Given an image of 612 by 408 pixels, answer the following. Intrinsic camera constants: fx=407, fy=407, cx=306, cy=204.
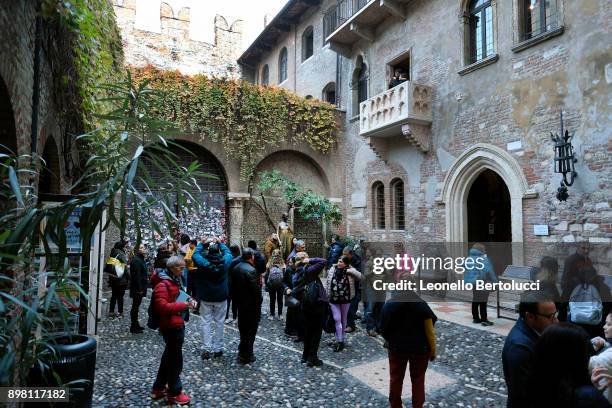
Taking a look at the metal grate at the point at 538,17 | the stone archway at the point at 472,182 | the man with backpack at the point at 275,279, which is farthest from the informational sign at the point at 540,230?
the man with backpack at the point at 275,279

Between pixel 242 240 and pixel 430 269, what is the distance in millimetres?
6376

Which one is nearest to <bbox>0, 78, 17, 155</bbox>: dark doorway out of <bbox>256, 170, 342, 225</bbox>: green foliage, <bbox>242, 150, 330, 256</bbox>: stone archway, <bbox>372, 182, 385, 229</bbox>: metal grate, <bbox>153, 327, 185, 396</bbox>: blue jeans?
<bbox>153, 327, 185, 396</bbox>: blue jeans

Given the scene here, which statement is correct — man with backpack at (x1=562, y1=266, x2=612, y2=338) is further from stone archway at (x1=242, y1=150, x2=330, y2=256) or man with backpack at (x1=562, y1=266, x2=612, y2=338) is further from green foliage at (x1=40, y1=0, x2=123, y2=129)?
stone archway at (x1=242, y1=150, x2=330, y2=256)

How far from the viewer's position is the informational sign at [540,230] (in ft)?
28.8

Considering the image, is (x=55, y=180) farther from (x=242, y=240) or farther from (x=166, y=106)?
(x=242, y=240)

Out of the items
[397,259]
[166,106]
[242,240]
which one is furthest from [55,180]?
[242,240]

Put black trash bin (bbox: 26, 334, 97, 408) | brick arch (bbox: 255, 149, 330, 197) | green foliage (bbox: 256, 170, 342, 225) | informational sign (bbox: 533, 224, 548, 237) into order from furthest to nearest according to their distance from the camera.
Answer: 1. brick arch (bbox: 255, 149, 330, 197)
2. green foliage (bbox: 256, 170, 342, 225)
3. informational sign (bbox: 533, 224, 548, 237)
4. black trash bin (bbox: 26, 334, 97, 408)

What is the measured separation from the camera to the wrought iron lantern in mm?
8219

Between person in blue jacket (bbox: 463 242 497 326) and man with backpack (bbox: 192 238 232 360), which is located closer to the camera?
man with backpack (bbox: 192 238 232 360)

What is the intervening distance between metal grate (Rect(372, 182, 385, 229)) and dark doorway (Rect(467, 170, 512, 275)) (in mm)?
3045

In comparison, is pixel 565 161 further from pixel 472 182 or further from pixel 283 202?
pixel 283 202

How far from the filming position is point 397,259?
21.1 feet

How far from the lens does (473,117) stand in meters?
10.5

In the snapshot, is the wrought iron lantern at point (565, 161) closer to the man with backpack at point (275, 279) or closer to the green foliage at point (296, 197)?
the man with backpack at point (275, 279)
